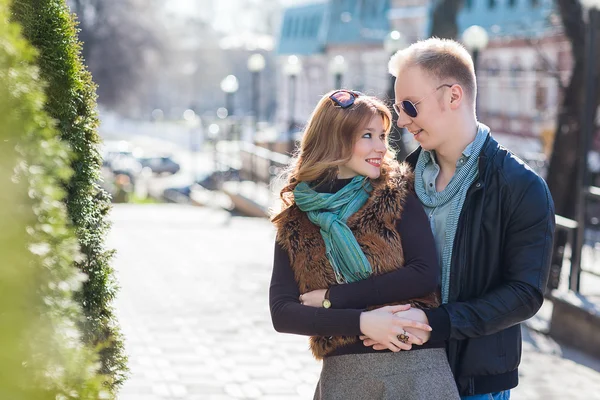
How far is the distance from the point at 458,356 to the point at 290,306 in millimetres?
569

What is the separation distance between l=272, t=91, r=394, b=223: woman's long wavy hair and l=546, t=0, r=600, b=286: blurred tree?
9.72 meters

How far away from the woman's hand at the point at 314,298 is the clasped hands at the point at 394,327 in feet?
0.47

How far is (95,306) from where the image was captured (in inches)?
124

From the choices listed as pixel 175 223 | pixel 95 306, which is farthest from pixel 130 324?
pixel 175 223

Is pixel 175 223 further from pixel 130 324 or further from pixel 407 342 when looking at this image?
pixel 407 342

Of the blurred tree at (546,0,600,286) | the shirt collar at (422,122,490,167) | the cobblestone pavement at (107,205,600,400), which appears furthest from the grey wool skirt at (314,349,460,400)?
the blurred tree at (546,0,600,286)

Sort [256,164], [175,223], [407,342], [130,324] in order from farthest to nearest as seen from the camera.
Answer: [256,164] → [175,223] → [130,324] → [407,342]

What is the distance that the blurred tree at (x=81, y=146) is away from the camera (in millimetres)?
2908

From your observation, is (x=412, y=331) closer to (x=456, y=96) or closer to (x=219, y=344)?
(x=456, y=96)

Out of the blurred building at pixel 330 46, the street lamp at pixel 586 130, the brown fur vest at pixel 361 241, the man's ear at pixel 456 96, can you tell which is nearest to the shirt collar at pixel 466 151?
the man's ear at pixel 456 96

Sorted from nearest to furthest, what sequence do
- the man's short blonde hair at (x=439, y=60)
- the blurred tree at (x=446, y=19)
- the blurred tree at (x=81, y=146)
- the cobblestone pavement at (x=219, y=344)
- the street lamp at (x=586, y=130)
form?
the blurred tree at (x=81, y=146) < the man's short blonde hair at (x=439, y=60) < the cobblestone pavement at (x=219, y=344) < the street lamp at (x=586, y=130) < the blurred tree at (x=446, y=19)

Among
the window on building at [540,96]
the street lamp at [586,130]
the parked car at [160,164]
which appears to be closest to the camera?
the street lamp at [586,130]

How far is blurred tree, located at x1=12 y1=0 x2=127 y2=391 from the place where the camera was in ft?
9.54

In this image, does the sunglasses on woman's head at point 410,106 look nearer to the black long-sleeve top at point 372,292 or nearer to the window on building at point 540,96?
the black long-sleeve top at point 372,292
